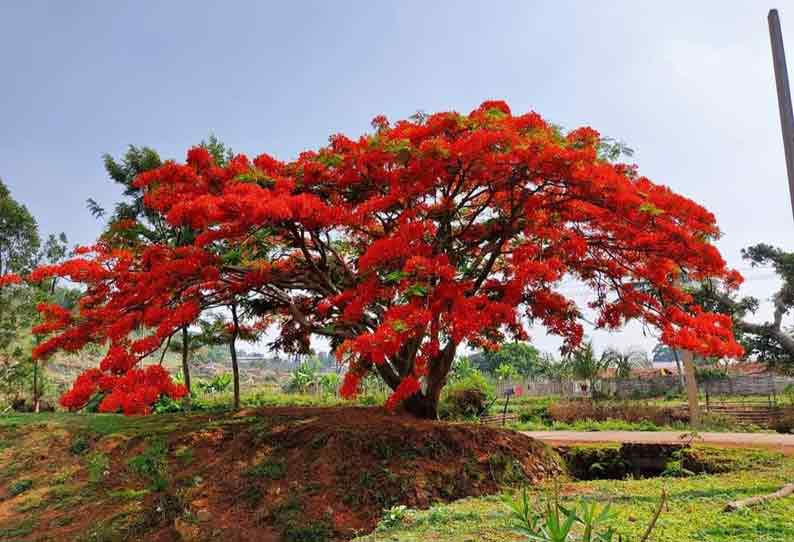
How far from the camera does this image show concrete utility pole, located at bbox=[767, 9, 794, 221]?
4805 millimetres

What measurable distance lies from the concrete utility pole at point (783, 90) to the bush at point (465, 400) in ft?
43.2

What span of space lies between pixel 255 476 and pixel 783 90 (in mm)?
6580

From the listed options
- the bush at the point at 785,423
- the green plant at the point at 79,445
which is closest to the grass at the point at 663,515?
the green plant at the point at 79,445

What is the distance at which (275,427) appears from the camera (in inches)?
319

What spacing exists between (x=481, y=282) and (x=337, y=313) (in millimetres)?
2572

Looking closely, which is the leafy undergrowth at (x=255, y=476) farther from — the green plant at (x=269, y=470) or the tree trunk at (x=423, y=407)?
the tree trunk at (x=423, y=407)

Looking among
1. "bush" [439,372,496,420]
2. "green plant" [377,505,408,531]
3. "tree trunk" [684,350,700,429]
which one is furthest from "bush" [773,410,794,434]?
"green plant" [377,505,408,531]

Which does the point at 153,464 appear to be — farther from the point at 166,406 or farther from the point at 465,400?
the point at 465,400

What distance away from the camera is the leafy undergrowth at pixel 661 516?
4.17 metres

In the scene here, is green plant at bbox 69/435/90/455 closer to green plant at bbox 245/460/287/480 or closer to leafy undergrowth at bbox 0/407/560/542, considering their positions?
leafy undergrowth at bbox 0/407/560/542

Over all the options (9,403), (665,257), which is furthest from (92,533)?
(9,403)

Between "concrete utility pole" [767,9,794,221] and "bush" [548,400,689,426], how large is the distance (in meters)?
12.1

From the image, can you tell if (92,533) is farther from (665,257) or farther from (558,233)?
(665,257)

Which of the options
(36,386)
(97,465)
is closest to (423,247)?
(97,465)
